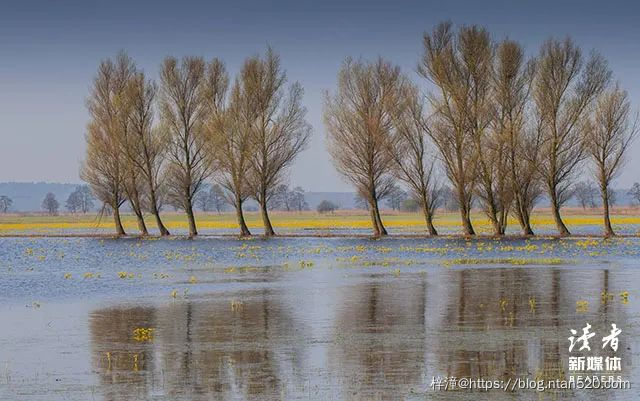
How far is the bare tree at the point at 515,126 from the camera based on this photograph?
6881cm

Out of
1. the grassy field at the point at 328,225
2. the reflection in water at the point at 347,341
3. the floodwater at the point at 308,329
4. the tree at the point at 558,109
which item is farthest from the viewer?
the grassy field at the point at 328,225

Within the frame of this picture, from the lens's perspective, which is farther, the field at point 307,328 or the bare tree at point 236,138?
the bare tree at point 236,138

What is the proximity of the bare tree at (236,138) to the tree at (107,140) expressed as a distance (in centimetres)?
904

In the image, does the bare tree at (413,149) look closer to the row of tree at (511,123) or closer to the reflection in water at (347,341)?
the row of tree at (511,123)

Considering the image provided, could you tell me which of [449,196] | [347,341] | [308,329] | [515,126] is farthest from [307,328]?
[449,196]

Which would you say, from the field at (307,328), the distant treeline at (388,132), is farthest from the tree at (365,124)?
the field at (307,328)

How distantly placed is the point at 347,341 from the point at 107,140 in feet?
227

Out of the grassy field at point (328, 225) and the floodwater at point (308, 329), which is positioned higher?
the floodwater at point (308, 329)

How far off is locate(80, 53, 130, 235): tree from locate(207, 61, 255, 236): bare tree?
904 centimetres

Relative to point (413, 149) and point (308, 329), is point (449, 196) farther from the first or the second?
point (308, 329)

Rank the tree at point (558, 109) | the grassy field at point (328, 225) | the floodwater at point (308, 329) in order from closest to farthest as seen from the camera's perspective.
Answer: the floodwater at point (308, 329)
the tree at point (558, 109)
the grassy field at point (328, 225)

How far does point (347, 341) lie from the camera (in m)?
18.3

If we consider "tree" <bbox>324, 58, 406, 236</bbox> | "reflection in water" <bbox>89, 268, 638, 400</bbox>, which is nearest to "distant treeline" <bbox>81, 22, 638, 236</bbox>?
"tree" <bbox>324, 58, 406, 236</bbox>

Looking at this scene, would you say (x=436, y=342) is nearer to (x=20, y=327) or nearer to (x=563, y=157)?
(x=20, y=327)
